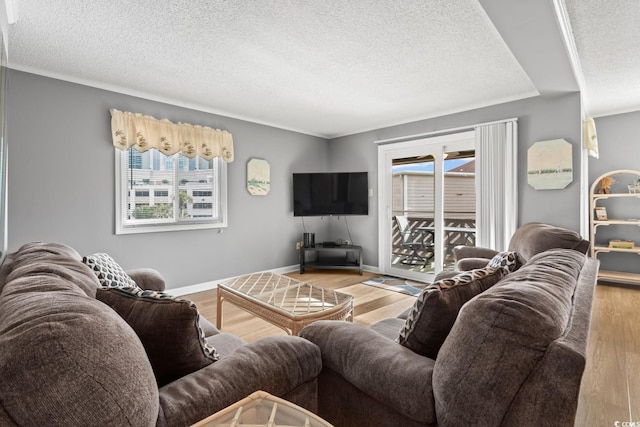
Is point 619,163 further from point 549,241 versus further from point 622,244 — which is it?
point 549,241

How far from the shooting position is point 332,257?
5.55 meters

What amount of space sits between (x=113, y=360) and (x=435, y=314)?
975 mm

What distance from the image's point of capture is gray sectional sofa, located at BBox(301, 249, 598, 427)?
79 centimetres

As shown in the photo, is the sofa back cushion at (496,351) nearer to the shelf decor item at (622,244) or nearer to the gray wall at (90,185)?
the gray wall at (90,185)

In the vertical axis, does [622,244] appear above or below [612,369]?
above

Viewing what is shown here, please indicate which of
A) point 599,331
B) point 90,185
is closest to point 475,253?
point 599,331

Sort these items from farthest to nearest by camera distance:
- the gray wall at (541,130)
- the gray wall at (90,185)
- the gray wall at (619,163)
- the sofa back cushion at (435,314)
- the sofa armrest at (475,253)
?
1. the gray wall at (619,163)
2. the gray wall at (541,130)
3. the sofa armrest at (475,253)
4. the gray wall at (90,185)
5. the sofa back cushion at (435,314)

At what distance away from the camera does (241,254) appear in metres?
4.61

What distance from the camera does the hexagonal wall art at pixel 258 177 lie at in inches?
183

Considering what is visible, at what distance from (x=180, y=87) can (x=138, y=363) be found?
334 cm

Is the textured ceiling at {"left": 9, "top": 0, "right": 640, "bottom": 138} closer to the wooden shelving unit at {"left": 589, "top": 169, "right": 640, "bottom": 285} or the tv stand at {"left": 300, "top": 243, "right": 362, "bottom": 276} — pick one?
the wooden shelving unit at {"left": 589, "top": 169, "right": 640, "bottom": 285}

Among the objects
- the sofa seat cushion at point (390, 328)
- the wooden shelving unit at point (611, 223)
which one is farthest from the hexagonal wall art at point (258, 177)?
the wooden shelving unit at point (611, 223)

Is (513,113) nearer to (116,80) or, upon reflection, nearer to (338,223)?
(338,223)

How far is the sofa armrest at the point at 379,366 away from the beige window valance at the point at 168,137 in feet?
10.3
